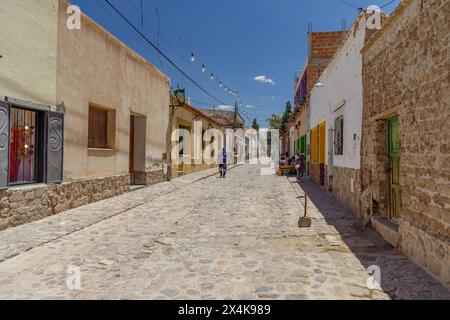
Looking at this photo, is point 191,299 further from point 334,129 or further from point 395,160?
point 334,129

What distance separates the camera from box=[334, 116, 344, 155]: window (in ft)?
31.8

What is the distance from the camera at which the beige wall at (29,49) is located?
19.9 ft

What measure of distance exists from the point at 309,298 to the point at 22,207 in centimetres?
578

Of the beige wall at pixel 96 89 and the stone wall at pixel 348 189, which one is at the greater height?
the beige wall at pixel 96 89

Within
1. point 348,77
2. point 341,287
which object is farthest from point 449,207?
point 348,77

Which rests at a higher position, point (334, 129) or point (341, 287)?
point (334, 129)

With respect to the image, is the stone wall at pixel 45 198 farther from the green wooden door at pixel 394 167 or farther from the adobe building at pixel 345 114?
the green wooden door at pixel 394 167

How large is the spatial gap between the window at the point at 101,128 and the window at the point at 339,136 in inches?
268

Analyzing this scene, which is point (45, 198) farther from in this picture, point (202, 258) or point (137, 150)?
point (137, 150)

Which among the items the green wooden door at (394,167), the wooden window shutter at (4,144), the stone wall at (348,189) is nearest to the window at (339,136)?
the stone wall at (348,189)

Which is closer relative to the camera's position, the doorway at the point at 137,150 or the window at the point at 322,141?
the doorway at the point at 137,150

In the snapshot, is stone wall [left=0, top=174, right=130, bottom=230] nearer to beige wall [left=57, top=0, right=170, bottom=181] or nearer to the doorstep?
beige wall [left=57, top=0, right=170, bottom=181]

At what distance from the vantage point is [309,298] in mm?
3348

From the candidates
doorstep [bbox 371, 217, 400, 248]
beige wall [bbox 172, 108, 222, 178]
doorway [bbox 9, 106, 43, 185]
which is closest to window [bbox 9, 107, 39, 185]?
doorway [bbox 9, 106, 43, 185]
